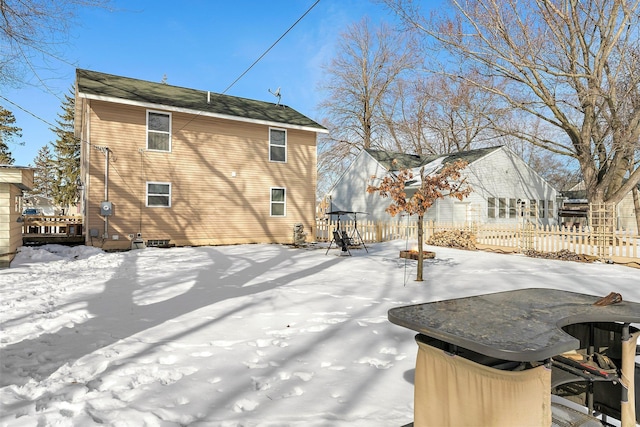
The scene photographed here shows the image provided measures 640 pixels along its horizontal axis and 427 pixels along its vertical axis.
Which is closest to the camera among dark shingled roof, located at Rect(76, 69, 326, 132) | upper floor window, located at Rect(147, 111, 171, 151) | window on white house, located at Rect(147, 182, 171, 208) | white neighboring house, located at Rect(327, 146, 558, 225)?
dark shingled roof, located at Rect(76, 69, 326, 132)

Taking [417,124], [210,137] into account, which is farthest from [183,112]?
[417,124]

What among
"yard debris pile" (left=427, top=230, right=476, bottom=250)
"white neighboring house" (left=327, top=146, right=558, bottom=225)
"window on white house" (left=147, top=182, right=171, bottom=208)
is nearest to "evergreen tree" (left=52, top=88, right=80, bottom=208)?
"white neighboring house" (left=327, top=146, right=558, bottom=225)

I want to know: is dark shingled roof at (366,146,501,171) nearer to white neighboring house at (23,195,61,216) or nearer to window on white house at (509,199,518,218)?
window on white house at (509,199,518,218)

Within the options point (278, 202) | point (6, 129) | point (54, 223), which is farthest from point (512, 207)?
point (6, 129)

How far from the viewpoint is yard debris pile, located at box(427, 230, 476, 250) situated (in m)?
15.5

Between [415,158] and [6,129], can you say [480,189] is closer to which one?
[415,158]

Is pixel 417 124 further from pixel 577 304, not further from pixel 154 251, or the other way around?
pixel 577 304

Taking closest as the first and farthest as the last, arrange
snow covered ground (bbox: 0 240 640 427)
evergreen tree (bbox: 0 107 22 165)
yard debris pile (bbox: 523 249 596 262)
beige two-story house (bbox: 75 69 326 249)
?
snow covered ground (bbox: 0 240 640 427) → yard debris pile (bbox: 523 249 596 262) → beige two-story house (bbox: 75 69 326 249) → evergreen tree (bbox: 0 107 22 165)

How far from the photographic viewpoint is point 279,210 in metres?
17.1

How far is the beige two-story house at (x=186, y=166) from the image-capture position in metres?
13.3

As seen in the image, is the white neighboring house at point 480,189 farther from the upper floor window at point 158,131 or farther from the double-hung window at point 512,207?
the upper floor window at point 158,131

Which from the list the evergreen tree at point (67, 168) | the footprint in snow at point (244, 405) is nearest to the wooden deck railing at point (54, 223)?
the footprint in snow at point (244, 405)

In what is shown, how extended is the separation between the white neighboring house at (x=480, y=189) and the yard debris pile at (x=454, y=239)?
4938 mm

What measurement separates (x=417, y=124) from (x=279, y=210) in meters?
23.0
